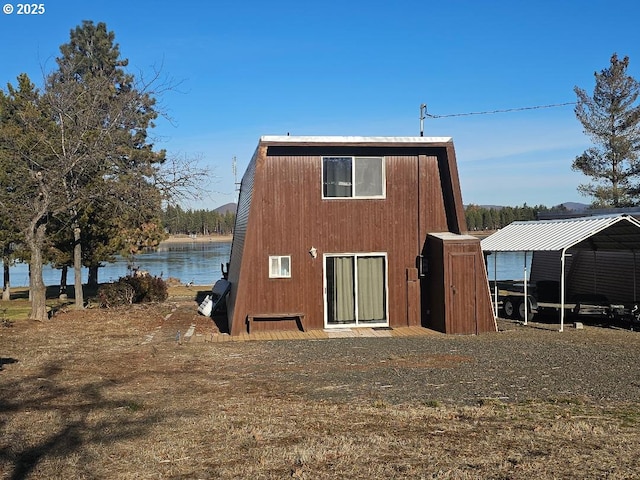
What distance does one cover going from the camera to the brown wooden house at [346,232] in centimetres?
1392

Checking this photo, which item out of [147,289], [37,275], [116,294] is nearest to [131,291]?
[116,294]

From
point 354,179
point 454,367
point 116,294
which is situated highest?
point 354,179

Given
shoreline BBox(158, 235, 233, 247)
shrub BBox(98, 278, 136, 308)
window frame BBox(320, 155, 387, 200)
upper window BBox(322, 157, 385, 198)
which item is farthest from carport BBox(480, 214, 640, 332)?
shoreline BBox(158, 235, 233, 247)

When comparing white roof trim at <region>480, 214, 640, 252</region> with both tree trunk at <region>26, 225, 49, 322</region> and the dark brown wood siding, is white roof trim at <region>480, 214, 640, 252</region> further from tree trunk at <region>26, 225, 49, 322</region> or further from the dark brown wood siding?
tree trunk at <region>26, 225, 49, 322</region>

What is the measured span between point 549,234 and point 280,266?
6.54m

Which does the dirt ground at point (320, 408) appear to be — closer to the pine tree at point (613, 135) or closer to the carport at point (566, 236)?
the carport at point (566, 236)

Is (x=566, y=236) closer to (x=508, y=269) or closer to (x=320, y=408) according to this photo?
(x=320, y=408)

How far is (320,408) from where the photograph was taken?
6.76m

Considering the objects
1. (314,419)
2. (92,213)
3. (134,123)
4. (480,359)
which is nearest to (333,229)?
(480,359)

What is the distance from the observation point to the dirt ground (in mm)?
4820

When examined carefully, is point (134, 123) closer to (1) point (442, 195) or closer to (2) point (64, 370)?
(1) point (442, 195)

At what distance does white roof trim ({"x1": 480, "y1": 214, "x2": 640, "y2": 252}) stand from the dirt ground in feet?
7.64

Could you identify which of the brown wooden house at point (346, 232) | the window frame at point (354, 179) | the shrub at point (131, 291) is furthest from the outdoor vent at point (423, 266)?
the shrub at point (131, 291)

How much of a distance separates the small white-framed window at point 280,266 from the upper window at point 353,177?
171cm
